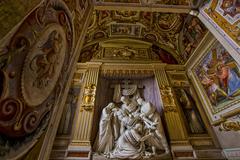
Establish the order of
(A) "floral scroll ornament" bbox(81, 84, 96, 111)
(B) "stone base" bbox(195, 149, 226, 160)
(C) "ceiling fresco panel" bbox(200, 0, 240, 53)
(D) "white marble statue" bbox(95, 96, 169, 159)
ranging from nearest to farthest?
(C) "ceiling fresco panel" bbox(200, 0, 240, 53)
(D) "white marble statue" bbox(95, 96, 169, 159)
(B) "stone base" bbox(195, 149, 226, 160)
(A) "floral scroll ornament" bbox(81, 84, 96, 111)

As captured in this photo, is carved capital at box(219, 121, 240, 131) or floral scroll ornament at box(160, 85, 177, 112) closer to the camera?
carved capital at box(219, 121, 240, 131)

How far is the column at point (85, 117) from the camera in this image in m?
3.37

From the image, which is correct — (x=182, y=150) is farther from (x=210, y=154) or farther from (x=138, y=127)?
(x=138, y=127)

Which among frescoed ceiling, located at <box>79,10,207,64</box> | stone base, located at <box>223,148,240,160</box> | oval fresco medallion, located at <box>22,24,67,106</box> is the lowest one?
stone base, located at <box>223,148,240,160</box>

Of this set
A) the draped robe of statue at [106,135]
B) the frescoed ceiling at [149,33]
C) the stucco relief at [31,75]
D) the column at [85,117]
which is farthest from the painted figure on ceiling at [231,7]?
the column at [85,117]

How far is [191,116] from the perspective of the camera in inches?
173

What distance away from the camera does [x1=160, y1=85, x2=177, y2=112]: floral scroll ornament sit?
13.9ft

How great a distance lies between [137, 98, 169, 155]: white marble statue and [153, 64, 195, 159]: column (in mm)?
286

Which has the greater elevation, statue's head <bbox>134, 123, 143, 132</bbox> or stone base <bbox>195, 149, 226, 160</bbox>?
statue's head <bbox>134, 123, 143, 132</bbox>

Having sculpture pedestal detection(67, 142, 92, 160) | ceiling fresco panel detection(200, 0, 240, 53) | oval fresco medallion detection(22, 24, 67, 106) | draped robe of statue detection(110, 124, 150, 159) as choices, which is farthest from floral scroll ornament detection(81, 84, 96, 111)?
ceiling fresco panel detection(200, 0, 240, 53)

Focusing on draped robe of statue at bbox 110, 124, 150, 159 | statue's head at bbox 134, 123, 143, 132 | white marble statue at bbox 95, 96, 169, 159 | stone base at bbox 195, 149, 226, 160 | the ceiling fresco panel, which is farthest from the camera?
statue's head at bbox 134, 123, 143, 132

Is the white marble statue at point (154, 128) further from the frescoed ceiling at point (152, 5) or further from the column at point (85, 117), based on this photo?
the frescoed ceiling at point (152, 5)

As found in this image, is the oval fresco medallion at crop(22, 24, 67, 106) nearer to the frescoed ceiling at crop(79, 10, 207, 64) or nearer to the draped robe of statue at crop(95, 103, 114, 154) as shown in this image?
the draped robe of statue at crop(95, 103, 114, 154)

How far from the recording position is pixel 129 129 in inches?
146
